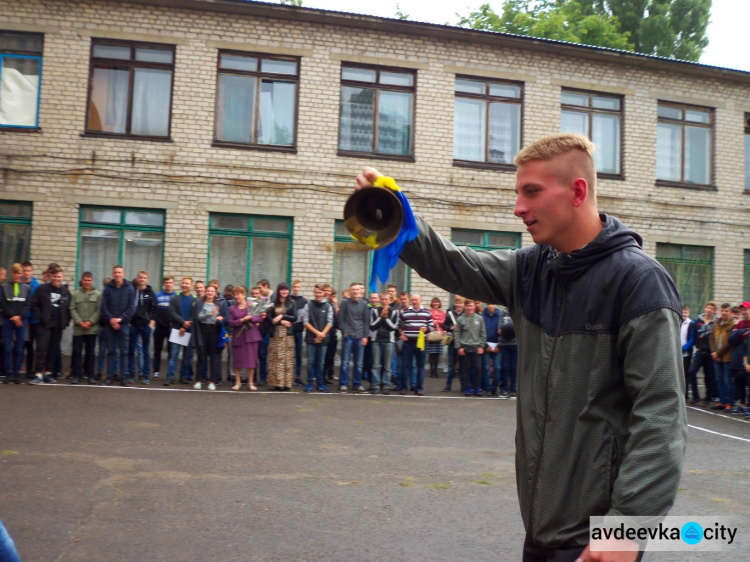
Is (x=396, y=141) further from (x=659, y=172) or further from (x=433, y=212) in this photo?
(x=659, y=172)

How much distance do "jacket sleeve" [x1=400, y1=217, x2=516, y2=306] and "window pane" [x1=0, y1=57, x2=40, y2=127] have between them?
17428mm

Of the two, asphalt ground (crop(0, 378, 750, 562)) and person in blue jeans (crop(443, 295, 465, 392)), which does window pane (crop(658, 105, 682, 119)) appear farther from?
asphalt ground (crop(0, 378, 750, 562))

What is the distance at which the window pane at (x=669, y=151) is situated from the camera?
21672 mm

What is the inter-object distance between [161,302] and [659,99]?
605 inches

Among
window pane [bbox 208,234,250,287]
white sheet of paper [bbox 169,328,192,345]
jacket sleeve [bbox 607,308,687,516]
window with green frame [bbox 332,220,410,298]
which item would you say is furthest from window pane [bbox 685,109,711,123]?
jacket sleeve [bbox 607,308,687,516]

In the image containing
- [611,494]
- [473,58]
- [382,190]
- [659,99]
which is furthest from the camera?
[659,99]

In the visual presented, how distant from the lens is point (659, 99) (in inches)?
844

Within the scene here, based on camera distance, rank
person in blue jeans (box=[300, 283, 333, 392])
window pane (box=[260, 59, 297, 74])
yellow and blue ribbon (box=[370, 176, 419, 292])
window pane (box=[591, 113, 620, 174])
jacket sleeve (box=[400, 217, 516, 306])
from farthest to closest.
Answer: window pane (box=[591, 113, 620, 174]), window pane (box=[260, 59, 297, 74]), person in blue jeans (box=[300, 283, 333, 392]), jacket sleeve (box=[400, 217, 516, 306]), yellow and blue ribbon (box=[370, 176, 419, 292])

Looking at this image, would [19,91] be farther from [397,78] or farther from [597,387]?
[597,387]

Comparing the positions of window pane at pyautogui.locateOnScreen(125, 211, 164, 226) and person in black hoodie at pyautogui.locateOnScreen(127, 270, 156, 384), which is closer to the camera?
person in black hoodie at pyautogui.locateOnScreen(127, 270, 156, 384)

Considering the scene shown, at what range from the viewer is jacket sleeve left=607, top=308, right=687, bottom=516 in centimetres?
215

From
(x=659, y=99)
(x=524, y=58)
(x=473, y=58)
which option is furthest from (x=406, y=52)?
(x=659, y=99)

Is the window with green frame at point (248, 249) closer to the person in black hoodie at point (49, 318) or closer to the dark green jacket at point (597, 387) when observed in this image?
the person in black hoodie at point (49, 318)

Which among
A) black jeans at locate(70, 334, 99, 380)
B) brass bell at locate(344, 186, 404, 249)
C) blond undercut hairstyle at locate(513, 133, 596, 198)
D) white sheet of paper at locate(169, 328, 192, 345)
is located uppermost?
blond undercut hairstyle at locate(513, 133, 596, 198)
